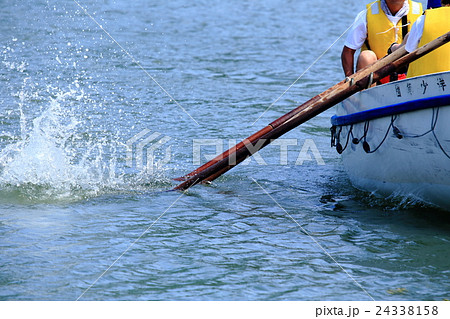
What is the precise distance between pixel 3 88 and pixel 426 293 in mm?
7658

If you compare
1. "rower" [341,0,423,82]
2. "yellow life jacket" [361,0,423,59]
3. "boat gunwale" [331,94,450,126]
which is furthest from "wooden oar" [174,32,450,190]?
"yellow life jacket" [361,0,423,59]

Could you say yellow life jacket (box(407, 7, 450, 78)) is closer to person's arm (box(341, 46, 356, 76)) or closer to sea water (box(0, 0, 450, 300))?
sea water (box(0, 0, 450, 300))

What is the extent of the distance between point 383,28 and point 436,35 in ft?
4.49

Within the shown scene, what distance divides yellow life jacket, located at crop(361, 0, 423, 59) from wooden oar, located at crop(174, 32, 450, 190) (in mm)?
927

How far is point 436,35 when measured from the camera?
4988 millimetres

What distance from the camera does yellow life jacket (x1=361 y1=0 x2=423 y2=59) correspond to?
20.7 feet

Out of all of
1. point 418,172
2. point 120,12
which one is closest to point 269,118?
point 418,172

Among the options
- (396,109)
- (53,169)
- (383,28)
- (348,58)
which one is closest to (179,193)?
(53,169)

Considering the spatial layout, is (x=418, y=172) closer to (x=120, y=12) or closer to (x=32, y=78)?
(x=32, y=78)

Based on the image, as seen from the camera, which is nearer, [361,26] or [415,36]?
[415,36]

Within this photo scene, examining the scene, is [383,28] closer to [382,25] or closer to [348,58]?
[382,25]

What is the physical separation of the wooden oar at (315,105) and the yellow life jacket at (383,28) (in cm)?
93

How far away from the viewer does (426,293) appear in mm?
4090
